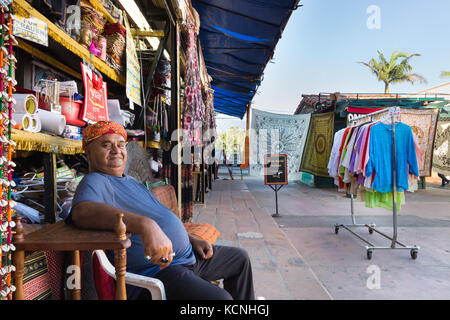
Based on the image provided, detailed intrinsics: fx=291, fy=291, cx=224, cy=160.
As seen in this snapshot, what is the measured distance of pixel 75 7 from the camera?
188cm

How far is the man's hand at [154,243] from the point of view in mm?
1177

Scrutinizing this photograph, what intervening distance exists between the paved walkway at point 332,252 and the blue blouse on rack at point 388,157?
34.7 inches

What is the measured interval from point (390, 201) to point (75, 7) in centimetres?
407

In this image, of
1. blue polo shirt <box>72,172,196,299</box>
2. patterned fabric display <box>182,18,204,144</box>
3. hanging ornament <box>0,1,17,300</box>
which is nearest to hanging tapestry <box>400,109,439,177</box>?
patterned fabric display <box>182,18,204,144</box>

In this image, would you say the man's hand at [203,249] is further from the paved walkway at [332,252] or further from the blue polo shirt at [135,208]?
the paved walkway at [332,252]

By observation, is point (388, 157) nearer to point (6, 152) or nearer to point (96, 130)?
point (96, 130)

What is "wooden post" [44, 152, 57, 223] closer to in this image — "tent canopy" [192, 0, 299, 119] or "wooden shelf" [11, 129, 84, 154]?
"wooden shelf" [11, 129, 84, 154]

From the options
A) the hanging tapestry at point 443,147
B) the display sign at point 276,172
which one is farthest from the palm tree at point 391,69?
the display sign at point 276,172

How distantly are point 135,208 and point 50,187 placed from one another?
639 millimetres

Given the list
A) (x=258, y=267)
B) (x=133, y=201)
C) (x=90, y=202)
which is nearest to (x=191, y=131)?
(x=258, y=267)

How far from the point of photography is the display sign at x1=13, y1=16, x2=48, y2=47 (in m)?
1.15

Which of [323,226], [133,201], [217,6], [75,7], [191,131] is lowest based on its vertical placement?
[323,226]

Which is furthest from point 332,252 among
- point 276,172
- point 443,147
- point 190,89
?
point 443,147
